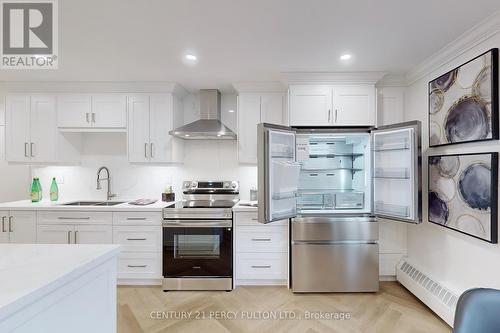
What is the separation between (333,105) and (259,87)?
2.96ft

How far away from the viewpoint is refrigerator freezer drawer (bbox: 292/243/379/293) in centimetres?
269

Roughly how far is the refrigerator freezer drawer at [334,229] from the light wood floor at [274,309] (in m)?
0.59

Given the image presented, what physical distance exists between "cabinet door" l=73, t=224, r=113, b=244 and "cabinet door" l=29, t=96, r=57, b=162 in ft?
3.56

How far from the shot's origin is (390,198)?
2.67 m

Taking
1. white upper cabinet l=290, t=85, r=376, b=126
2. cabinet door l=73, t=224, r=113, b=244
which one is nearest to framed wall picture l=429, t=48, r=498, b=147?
white upper cabinet l=290, t=85, r=376, b=126

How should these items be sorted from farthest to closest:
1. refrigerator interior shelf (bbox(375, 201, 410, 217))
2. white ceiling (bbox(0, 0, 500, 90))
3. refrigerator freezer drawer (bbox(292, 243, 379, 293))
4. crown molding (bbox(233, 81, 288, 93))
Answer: crown molding (bbox(233, 81, 288, 93)), refrigerator freezer drawer (bbox(292, 243, 379, 293)), refrigerator interior shelf (bbox(375, 201, 410, 217)), white ceiling (bbox(0, 0, 500, 90))

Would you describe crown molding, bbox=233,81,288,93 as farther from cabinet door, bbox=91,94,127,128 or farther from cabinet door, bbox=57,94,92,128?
cabinet door, bbox=57,94,92,128

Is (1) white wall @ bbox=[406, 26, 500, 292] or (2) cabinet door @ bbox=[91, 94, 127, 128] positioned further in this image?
(2) cabinet door @ bbox=[91, 94, 127, 128]

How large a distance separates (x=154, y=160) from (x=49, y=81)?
1585 mm

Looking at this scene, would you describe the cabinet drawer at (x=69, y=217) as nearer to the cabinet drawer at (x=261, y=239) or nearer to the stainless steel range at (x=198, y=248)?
the stainless steel range at (x=198, y=248)

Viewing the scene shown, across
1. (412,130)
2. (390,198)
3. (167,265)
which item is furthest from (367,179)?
(167,265)

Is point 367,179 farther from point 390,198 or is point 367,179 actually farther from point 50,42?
point 50,42

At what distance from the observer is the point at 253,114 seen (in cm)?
314

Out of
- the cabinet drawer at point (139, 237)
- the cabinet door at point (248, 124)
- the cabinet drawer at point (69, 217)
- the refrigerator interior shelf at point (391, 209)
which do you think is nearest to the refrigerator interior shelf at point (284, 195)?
the cabinet door at point (248, 124)
